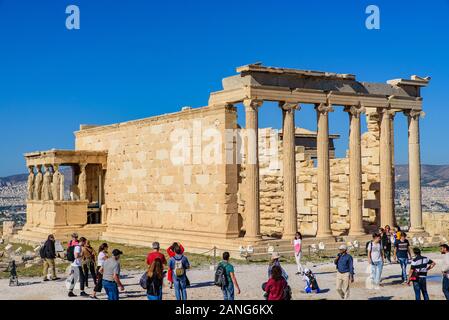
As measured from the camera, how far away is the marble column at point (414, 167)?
94.1 ft

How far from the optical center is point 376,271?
676 inches

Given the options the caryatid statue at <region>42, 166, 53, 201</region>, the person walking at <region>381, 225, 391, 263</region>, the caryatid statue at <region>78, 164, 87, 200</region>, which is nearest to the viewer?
the person walking at <region>381, 225, 391, 263</region>

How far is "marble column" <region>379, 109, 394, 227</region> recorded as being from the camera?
1092 inches

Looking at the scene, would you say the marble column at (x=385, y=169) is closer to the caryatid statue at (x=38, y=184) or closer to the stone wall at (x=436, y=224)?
the stone wall at (x=436, y=224)

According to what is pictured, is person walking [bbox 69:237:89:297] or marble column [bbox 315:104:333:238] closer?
person walking [bbox 69:237:89:297]

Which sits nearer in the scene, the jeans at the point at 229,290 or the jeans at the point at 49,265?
the jeans at the point at 229,290

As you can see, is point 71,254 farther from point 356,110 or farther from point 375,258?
point 356,110

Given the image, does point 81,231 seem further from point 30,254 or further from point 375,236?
point 375,236

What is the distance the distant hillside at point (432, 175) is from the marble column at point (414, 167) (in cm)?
9770

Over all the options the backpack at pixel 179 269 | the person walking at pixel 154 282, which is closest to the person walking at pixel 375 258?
the backpack at pixel 179 269

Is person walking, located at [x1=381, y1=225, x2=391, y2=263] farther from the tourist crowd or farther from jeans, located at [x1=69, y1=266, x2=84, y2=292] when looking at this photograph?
jeans, located at [x1=69, y1=266, x2=84, y2=292]

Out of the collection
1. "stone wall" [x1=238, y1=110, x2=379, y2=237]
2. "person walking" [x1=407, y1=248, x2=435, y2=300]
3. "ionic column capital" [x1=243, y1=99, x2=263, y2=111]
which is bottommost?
"person walking" [x1=407, y1=248, x2=435, y2=300]

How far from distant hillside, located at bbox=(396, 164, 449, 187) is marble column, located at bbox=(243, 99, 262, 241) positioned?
104m

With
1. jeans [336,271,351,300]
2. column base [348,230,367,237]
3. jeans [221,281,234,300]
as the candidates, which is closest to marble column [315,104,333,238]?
column base [348,230,367,237]
